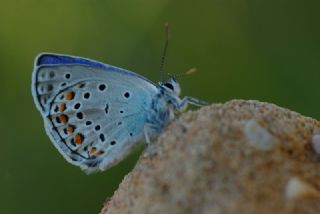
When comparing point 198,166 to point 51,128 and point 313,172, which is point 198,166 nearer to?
point 313,172

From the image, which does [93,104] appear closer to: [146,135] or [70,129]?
[70,129]

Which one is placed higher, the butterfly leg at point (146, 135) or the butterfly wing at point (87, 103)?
the butterfly wing at point (87, 103)

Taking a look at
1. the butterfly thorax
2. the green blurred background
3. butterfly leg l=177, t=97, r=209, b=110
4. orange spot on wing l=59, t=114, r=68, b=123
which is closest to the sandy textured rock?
the butterfly thorax

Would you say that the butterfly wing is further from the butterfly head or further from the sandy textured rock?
the sandy textured rock

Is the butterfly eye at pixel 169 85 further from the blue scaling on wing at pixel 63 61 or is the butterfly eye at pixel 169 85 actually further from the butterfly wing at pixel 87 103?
the blue scaling on wing at pixel 63 61

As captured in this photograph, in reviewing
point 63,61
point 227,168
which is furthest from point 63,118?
point 227,168

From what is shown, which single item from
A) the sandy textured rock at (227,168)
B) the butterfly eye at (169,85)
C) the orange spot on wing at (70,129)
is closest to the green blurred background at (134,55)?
the orange spot on wing at (70,129)
